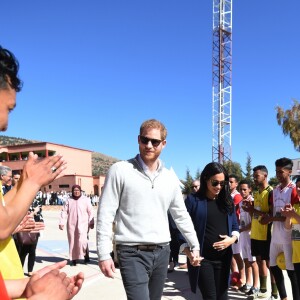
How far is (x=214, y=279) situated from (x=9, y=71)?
126 inches

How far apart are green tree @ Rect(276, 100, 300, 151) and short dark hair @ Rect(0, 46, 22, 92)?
107 ft

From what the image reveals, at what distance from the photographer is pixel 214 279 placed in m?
3.99

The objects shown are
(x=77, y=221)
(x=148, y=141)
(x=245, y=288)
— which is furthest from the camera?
(x=77, y=221)

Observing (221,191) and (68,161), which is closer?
(221,191)

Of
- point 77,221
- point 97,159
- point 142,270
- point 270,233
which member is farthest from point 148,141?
point 97,159

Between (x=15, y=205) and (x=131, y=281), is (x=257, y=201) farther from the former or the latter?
(x=15, y=205)

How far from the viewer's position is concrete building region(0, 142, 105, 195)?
175 feet

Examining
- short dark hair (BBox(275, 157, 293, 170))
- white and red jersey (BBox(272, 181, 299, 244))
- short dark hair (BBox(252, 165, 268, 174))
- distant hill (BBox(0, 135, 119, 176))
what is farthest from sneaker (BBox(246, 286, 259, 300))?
distant hill (BBox(0, 135, 119, 176))

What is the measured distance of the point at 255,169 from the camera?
561 centimetres

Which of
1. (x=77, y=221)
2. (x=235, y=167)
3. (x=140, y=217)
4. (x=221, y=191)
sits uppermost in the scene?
(x=235, y=167)

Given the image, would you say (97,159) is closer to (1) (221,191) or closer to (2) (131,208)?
(1) (221,191)

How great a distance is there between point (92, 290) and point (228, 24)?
36.7 m

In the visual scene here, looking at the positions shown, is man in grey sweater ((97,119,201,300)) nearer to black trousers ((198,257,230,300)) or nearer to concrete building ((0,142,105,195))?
black trousers ((198,257,230,300))

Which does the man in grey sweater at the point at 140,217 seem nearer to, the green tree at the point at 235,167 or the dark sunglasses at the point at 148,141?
the dark sunglasses at the point at 148,141
